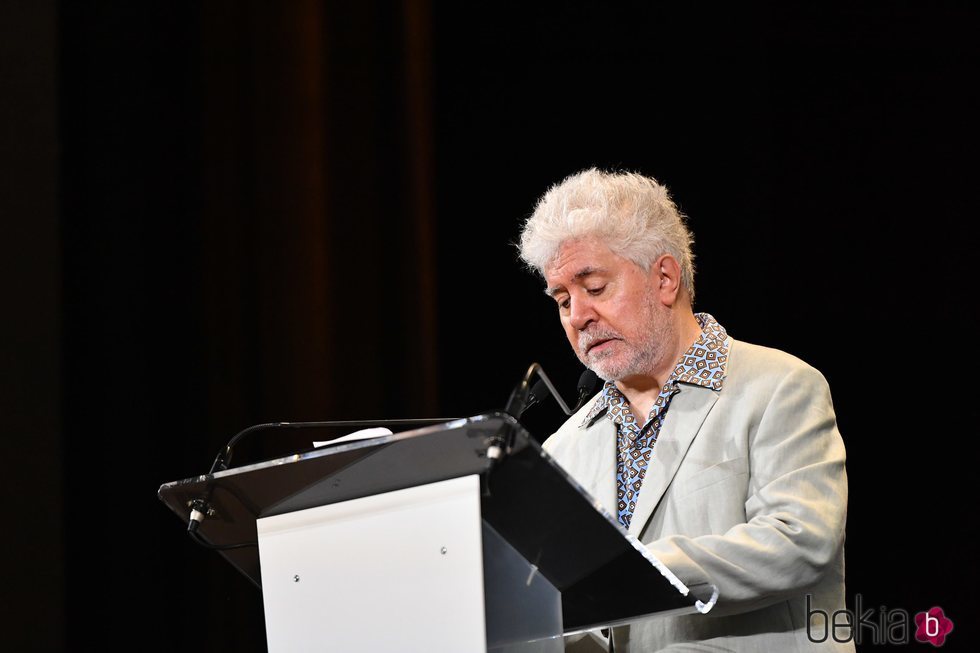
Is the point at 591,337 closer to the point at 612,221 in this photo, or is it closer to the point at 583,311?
the point at 583,311

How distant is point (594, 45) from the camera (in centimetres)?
378

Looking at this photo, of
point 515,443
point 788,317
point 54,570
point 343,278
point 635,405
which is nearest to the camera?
point 515,443

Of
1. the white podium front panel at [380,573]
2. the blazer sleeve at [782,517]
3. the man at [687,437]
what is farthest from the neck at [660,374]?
the white podium front panel at [380,573]

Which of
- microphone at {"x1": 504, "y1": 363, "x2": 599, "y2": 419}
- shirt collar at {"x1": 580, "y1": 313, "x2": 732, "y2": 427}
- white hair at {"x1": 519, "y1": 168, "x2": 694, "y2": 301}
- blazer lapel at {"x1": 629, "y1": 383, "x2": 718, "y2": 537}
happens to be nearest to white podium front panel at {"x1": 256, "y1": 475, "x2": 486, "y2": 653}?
microphone at {"x1": 504, "y1": 363, "x2": 599, "y2": 419}

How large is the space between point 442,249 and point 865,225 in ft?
4.69

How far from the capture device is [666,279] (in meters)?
2.46

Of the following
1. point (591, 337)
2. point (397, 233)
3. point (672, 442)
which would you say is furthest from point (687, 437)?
point (397, 233)

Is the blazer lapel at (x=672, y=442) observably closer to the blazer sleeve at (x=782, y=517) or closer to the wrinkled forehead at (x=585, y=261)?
the blazer sleeve at (x=782, y=517)

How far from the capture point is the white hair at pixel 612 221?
239 cm

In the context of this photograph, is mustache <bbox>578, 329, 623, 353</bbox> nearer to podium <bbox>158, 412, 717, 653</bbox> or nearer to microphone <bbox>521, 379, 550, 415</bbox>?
microphone <bbox>521, 379, 550, 415</bbox>

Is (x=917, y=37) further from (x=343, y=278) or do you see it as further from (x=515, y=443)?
(x=515, y=443)

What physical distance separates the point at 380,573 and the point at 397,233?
7.59 feet

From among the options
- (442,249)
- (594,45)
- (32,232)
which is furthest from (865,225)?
(32,232)

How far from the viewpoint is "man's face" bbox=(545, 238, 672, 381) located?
2354 mm
